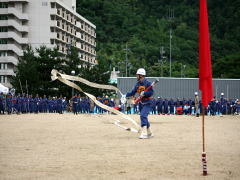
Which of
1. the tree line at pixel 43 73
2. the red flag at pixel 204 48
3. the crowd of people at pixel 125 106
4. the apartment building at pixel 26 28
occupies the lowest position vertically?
the crowd of people at pixel 125 106

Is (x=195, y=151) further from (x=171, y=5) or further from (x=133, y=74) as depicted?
(x=171, y=5)

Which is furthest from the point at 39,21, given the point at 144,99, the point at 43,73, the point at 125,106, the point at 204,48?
the point at 204,48

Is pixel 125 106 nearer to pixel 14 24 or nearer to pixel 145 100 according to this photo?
pixel 145 100

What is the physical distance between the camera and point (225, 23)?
432ft

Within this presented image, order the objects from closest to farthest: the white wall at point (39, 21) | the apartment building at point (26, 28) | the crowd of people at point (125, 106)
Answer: the crowd of people at point (125, 106), the apartment building at point (26, 28), the white wall at point (39, 21)

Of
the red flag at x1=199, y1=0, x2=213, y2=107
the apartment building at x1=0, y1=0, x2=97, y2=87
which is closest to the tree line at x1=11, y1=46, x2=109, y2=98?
the apartment building at x1=0, y1=0, x2=97, y2=87

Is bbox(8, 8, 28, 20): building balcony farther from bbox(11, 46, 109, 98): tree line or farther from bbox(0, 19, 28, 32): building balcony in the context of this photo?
bbox(11, 46, 109, 98): tree line

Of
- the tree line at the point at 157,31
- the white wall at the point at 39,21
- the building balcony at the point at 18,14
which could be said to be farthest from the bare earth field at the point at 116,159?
the tree line at the point at 157,31

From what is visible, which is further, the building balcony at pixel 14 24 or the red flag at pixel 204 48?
the building balcony at pixel 14 24

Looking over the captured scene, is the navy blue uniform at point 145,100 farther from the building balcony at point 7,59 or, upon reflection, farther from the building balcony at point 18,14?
the building balcony at point 18,14

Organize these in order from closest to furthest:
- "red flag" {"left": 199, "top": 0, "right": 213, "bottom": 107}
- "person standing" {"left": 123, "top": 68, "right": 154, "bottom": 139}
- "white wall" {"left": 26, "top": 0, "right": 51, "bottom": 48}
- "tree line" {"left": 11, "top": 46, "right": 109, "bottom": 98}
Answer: "red flag" {"left": 199, "top": 0, "right": 213, "bottom": 107}, "person standing" {"left": 123, "top": 68, "right": 154, "bottom": 139}, "tree line" {"left": 11, "top": 46, "right": 109, "bottom": 98}, "white wall" {"left": 26, "top": 0, "right": 51, "bottom": 48}

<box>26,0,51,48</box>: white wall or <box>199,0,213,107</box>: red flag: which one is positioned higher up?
<box>26,0,51,48</box>: white wall

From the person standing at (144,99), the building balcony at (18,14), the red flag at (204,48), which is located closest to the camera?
the red flag at (204,48)

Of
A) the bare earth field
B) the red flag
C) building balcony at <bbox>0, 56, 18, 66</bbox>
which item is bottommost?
the bare earth field
